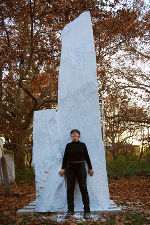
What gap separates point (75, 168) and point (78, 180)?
0.76 ft

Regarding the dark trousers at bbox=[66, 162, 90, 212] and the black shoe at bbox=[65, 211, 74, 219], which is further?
the dark trousers at bbox=[66, 162, 90, 212]

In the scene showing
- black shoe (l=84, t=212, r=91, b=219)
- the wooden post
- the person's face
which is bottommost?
black shoe (l=84, t=212, r=91, b=219)

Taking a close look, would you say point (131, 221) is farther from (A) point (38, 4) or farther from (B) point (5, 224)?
(A) point (38, 4)

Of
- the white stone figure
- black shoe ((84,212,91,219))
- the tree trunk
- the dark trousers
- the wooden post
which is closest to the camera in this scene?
black shoe ((84,212,91,219))

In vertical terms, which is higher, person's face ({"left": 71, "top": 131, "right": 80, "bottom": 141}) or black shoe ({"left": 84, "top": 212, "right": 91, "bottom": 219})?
person's face ({"left": 71, "top": 131, "right": 80, "bottom": 141})

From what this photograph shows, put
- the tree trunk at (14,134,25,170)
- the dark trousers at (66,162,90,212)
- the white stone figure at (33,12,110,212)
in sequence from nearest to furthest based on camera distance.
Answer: the dark trousers at (66,162,90,212) < the white stone figure at (33,12,110,212) < the tree trunk at (14,134,25,170)

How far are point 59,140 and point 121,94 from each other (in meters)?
10.3

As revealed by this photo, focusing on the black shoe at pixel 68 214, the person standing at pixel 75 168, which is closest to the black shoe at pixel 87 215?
the person standing at pixel 75 168

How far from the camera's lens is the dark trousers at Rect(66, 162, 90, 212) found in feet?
15.3

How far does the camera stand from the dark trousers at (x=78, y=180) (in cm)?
467

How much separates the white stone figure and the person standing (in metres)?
0.13

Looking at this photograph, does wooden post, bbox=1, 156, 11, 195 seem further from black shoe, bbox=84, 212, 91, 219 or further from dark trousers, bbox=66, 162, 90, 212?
black shoe, bbox=84, 212, 91, 219

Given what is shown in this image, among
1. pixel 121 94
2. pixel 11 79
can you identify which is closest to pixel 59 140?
pixel 11 79

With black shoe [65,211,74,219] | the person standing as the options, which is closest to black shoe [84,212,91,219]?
the person standing
